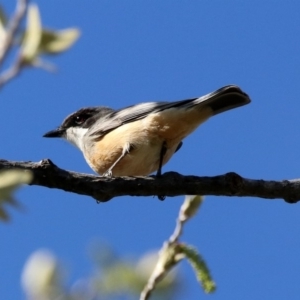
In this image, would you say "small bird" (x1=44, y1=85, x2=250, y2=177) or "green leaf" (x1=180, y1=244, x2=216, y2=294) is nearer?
"green leaf" (x1=180, y1=244, x2=216, y2=294)

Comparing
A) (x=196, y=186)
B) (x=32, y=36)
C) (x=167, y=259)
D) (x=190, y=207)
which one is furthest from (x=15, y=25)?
(x=196, y=186)

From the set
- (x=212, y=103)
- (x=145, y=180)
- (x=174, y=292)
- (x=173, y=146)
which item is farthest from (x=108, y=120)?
(x=174, y=292)

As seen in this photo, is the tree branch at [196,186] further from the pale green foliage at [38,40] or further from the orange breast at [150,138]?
the pale green foliage at [38,40]

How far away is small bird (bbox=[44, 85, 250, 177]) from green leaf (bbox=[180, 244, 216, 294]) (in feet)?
10.3

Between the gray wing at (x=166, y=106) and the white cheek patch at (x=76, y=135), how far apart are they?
1.03ft

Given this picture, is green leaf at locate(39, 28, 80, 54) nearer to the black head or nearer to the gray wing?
the gray wing

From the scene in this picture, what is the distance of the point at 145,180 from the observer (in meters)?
3.71

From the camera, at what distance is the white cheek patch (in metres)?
7.12

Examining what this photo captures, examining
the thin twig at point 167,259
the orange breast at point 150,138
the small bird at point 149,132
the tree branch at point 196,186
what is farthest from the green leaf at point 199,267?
the orange breast at point 150,138

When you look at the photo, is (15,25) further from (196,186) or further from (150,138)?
(150,138)

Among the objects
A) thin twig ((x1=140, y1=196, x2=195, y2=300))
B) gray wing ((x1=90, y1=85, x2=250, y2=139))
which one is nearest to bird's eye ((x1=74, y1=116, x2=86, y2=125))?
gray wing ((x1=90, y1=85, x2=250, y2=139))

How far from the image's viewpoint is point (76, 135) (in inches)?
288

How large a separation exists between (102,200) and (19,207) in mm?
2501

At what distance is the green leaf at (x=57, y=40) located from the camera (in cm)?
103
